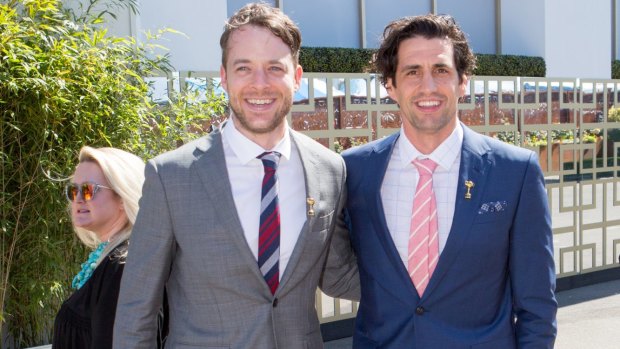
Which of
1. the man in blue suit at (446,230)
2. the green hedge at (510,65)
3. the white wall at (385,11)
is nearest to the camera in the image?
the man in blue suit at (446,230)

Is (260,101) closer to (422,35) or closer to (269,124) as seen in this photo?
(269,124)

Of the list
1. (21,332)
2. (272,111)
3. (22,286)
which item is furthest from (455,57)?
(21,332)

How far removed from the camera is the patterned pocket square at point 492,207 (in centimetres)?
209

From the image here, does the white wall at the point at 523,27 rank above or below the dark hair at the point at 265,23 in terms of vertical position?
above

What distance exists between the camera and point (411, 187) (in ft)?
7.32

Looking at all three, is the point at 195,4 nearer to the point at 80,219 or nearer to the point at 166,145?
the point at 166,145

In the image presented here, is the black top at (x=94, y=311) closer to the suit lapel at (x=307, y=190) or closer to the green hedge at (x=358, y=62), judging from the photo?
the suit lapel at (x=307, y=190)

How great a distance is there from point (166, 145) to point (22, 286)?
116 cm

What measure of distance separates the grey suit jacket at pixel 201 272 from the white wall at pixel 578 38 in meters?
10.5

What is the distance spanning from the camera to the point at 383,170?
2.27 meters

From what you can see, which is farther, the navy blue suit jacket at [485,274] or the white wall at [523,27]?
the white wall at [523,27]

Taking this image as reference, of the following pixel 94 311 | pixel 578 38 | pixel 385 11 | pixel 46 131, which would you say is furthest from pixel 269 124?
pixel 385 11

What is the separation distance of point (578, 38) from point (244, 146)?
1098 centimetres

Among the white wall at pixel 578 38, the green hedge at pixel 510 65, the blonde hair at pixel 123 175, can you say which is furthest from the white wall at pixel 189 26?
the green hedge at pixel 510 65
